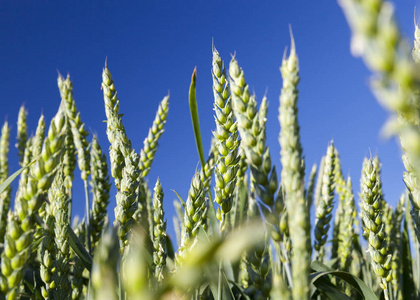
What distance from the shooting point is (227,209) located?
4.21 ft

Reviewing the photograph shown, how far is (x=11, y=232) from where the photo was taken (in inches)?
33.1

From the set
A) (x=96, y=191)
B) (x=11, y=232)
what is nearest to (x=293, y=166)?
(x=11, y=232)

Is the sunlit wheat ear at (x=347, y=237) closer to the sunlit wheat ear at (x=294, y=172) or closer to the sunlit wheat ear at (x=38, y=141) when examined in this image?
the sunlit wheat ear at (x=294, y=172)

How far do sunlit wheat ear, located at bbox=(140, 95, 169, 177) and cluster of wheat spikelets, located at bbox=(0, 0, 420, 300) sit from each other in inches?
0.4

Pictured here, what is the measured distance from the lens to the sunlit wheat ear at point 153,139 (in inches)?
92.5

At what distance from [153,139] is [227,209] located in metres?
1.34

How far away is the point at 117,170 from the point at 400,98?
4.44ft

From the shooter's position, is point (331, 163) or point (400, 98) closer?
point (400, 98)

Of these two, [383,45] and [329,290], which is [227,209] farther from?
[383,45]

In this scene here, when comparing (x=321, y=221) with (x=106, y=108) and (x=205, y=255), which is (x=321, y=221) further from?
(x=205, y=255)

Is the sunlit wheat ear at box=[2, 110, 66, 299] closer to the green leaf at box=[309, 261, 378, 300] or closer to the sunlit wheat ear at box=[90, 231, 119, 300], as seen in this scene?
the sunlit wheat ear at box=[90, 231, 119, 300]

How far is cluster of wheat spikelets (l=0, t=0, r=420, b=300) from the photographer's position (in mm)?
529

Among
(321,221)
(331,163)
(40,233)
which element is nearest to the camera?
(40,233)

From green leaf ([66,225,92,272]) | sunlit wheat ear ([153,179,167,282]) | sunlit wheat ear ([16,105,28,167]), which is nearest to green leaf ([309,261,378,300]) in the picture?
sunlit wheat ear ([153,179,167,282])
